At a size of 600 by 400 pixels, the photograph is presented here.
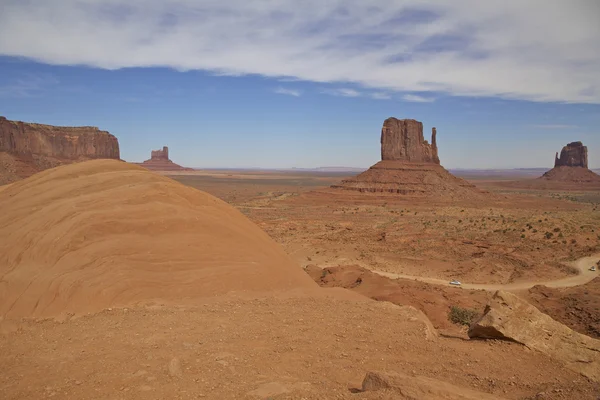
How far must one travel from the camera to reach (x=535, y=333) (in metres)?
8.41

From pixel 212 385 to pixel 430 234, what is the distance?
30985 millimetres

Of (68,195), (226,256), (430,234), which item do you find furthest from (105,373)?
(430,234)

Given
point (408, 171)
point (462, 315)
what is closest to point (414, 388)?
point (462, 315)

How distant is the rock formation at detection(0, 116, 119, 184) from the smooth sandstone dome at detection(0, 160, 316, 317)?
66.6 m

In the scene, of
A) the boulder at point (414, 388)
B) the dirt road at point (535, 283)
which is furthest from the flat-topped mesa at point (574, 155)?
the boulder at point (414, 388)

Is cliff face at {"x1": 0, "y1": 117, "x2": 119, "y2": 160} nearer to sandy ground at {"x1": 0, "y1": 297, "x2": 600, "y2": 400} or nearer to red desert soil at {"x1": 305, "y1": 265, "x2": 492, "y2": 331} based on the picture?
red desert soil at {"x1": 305, "y1": 265, "x2": 492, "y2": 331}

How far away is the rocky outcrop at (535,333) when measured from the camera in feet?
25.1

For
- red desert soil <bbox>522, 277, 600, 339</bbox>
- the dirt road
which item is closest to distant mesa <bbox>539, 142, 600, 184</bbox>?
the dirt road

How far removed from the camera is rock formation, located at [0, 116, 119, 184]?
7556 centimetres

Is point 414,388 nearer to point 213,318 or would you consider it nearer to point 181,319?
point 213,318

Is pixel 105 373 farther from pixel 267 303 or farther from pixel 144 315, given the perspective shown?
pixel 267 303

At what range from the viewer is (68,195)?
11.8 m

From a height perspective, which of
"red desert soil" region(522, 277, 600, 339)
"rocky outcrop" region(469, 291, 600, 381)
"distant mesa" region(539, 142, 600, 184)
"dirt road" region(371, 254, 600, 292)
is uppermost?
"distant mesa" region(539, 142, 600, 184)

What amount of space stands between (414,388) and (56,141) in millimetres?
114985
